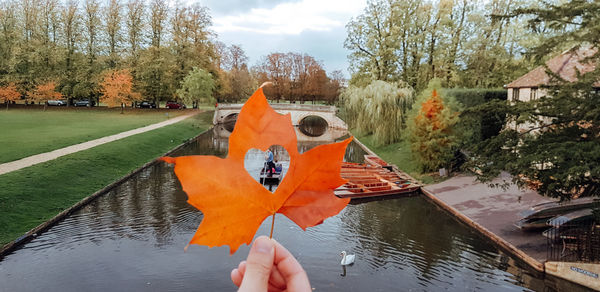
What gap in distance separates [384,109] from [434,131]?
865 centimetres

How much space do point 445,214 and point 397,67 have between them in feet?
84.1

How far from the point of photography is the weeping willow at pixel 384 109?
1312 inches

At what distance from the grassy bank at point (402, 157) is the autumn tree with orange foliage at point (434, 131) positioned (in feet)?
3.38

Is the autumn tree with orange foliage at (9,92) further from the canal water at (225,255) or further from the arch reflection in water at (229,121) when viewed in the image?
the canal water at (225,255)

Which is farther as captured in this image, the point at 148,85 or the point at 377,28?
the point at 148,85

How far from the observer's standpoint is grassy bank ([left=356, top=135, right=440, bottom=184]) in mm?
26203

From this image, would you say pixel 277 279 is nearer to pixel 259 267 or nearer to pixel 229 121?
pixel 259 267

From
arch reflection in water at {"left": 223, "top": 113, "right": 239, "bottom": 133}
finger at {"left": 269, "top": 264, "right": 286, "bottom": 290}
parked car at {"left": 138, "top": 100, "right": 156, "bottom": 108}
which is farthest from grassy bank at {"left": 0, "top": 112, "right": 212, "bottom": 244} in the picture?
parked car at {"left": 138, "top": 100, "right": 156, "bottom": 108}

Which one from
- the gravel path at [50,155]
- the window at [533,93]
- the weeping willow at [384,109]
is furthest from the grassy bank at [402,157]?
the gravel path at [50,155]

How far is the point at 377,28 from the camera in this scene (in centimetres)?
4278

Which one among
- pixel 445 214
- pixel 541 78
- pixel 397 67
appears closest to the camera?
pixel 445 214

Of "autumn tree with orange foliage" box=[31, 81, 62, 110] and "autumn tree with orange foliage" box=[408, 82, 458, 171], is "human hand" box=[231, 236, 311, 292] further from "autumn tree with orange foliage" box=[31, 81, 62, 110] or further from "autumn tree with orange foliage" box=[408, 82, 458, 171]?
"autumn tree with orange foliage" box=[31, 81, 62, 110]

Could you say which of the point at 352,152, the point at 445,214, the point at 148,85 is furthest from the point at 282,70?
the point at 445,214

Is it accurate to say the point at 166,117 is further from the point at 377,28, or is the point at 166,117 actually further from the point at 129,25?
the point at 377,28
